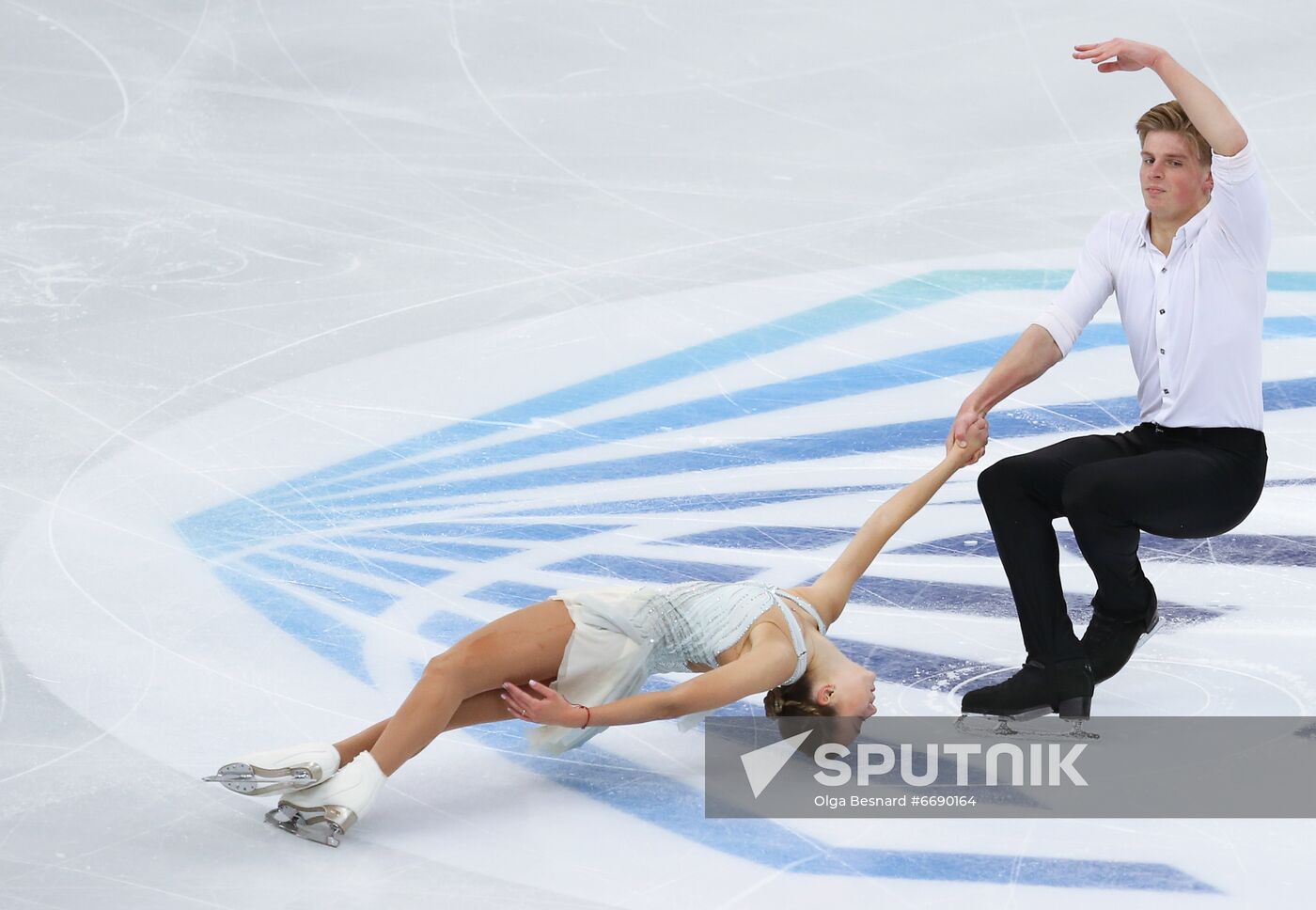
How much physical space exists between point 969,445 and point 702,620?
87 centimetres

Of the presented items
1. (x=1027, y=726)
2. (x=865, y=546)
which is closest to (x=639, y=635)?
(x=865, y=546)

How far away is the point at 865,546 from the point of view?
4219 millimetres

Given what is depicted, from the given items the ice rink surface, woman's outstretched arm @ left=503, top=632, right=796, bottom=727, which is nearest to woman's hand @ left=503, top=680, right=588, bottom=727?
woman's outstretched arm @ left=503, top=632, right=796, bottom=727

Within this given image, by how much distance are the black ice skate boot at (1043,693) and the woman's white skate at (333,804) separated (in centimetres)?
149

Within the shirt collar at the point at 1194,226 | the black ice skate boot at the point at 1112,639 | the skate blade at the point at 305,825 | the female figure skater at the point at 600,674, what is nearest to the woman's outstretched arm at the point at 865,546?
the female figure skater at the point at 600,674

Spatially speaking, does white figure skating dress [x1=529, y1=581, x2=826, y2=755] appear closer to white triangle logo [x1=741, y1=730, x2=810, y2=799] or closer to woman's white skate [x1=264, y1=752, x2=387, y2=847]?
white triangle logo [x1=741, y1=730, x2=810, y2=799]

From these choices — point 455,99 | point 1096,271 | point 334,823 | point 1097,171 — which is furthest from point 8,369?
point 1097,171

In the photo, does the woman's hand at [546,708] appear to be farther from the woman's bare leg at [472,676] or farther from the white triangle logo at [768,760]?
the white triangle logo at [768,760]

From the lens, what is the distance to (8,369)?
6617 mm

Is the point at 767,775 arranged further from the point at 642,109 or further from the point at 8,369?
the point at 642,109

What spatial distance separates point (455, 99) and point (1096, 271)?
16.9ft

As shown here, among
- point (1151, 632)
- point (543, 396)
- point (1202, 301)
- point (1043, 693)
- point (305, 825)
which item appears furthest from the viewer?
point (543, 396)

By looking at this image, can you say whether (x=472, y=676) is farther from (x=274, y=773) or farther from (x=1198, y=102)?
(x=1198, y=102)

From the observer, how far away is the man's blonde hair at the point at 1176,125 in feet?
13.3
